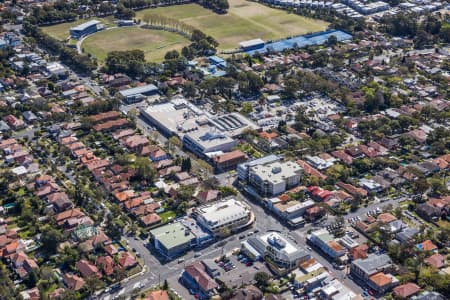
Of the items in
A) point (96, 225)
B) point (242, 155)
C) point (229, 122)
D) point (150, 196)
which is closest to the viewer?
point (96, 225)

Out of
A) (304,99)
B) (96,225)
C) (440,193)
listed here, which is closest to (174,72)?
(304,99)

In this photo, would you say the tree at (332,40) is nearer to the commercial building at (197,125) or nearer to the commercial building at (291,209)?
the commercial building at (197,125)

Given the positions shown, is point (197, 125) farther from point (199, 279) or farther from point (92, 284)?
point (92, 284)

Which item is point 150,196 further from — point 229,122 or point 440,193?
point 440,193

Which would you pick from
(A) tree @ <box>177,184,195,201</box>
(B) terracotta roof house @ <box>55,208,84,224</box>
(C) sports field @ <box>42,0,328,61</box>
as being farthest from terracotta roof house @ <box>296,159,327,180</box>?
(C) sports field @ <box>42,0,328,61</box>

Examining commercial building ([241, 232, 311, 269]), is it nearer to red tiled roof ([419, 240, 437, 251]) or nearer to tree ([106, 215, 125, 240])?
red tiled roof ([419, 240, 437, 251])

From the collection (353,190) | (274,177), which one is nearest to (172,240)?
(274,177)

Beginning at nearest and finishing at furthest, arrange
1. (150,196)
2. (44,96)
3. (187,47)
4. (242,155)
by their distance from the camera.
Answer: (150,196)
(242,155)
(44,96)
(187,47)
